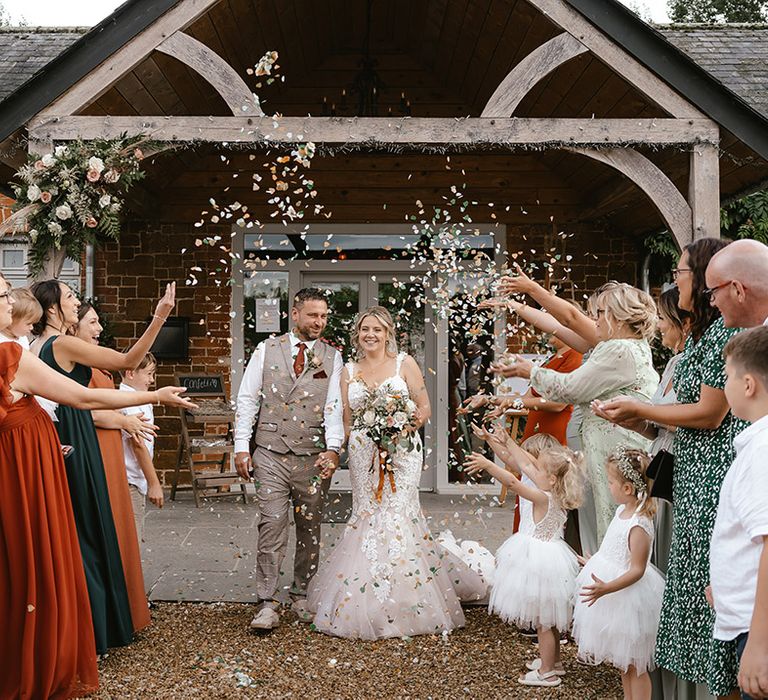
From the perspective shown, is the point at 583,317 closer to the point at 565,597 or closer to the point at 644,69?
the point at 565,597

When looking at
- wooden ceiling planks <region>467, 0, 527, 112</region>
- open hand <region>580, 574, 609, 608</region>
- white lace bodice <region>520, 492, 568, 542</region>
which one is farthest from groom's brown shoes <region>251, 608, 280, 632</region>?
wooden ceiling planks <region>467, 0, 527, 112</region>

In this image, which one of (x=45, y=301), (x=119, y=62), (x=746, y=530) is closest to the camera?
(x=746, y=530)

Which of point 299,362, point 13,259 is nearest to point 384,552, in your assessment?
point 299,362

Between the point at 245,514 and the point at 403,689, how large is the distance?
442cm

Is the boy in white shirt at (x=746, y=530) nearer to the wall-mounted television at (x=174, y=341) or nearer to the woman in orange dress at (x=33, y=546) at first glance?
the woman in orange dress at (x=33, y=546)

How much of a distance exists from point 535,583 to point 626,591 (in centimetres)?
A: 70

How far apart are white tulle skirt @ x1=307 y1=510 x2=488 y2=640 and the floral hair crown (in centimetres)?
170

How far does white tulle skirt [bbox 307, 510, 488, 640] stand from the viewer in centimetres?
468

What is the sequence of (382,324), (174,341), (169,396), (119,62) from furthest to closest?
(174,341), (119,62), (382,324), (169,396)

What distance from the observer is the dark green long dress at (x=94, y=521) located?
4277mm

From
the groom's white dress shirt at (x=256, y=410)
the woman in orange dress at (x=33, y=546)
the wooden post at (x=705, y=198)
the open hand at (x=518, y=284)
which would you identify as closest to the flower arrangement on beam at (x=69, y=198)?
the groom's white dress shirt at (x=256, y=410)

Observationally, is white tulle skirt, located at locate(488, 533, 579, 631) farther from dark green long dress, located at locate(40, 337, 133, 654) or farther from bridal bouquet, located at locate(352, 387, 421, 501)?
dark green long dress, located at locate(40, 337, 133, 654)

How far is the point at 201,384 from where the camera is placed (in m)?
8.81

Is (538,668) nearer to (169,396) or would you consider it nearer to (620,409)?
(620,409)
